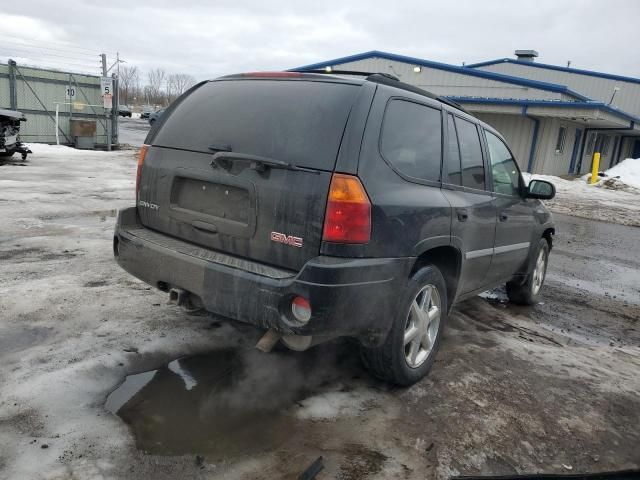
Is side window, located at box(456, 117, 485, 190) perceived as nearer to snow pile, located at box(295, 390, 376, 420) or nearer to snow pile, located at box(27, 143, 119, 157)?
snow pile, located at box(295, 390, 376, 420)

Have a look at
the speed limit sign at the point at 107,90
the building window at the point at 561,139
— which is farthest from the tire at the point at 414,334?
the building window at the point at 561,139

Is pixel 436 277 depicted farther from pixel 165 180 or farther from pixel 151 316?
pixel 151 316

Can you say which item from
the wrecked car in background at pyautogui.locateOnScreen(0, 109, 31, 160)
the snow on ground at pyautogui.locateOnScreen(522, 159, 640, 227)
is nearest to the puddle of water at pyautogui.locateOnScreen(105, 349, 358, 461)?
the wrecked car in background at pyautogui.locateOnScreen(0, 109, 31, 160)

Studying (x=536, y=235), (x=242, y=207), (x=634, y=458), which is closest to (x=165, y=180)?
(x=242, y=207)

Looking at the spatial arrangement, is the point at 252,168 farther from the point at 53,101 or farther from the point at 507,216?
the point at 53,101

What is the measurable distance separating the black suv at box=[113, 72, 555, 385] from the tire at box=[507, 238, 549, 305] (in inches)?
74.4

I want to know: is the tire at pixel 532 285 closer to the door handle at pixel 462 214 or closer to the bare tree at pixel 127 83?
the door handle at pixel 462 214

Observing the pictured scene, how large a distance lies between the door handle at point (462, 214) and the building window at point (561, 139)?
23.2 metres

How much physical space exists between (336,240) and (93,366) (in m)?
1.81

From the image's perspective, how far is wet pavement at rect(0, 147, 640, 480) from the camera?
2549mm

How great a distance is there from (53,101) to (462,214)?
1869cm

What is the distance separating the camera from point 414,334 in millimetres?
3324

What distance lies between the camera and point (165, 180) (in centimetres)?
330

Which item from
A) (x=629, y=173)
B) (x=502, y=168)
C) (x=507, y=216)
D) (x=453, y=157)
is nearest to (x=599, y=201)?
(x=629, y=173)
